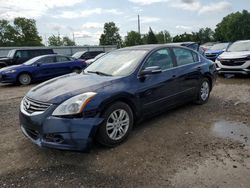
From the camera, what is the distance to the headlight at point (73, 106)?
3.28m

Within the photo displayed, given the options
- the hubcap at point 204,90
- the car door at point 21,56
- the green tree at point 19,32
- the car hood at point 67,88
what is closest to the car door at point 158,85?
the car hood at point 67,88

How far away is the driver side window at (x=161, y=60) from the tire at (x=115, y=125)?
0.97 m

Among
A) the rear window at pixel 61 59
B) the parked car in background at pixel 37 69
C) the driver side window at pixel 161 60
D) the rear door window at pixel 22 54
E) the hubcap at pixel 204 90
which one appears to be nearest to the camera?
the driver side window at pixel 161 60

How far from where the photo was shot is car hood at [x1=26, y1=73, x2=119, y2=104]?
11.4 feet

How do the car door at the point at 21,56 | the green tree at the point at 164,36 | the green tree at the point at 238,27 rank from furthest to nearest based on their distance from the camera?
the green tree at the point at 164,36 < the green tree at the point at 238,27 < the car door at the point at 21,56

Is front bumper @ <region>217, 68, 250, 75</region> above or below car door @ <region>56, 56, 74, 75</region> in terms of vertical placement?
below

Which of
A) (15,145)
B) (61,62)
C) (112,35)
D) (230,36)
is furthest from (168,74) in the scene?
(230,36)

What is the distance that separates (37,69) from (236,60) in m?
8.45

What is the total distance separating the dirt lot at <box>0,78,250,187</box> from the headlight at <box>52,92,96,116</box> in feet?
2.29

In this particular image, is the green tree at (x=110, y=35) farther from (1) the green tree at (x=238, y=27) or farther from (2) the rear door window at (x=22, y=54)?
(2) the rear door window at (x=22, y=54)

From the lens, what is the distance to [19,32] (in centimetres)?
7062

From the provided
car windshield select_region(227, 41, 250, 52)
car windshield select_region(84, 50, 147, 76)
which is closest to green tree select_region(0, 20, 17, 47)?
car windshield select_region(227, 41, 250, 52)

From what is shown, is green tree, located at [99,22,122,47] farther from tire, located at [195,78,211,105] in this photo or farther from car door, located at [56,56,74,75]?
tire, located at [195,78,211,105]

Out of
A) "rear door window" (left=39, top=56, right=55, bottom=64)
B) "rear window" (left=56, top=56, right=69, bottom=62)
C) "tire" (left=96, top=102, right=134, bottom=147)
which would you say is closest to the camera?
"tire" (left=96, top=102, right=134, bottom=147)
